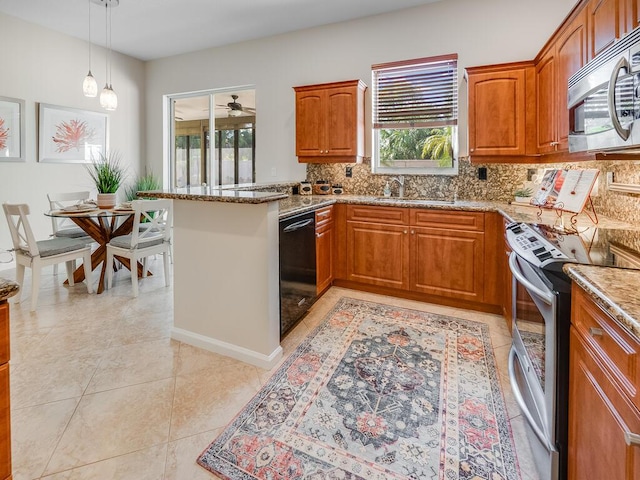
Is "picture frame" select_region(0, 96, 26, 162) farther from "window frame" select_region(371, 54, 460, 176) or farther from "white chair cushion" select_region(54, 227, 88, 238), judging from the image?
"window frame" select_region(371, 54, 460, 176)

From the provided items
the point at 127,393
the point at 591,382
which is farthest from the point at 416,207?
the point at 127,393

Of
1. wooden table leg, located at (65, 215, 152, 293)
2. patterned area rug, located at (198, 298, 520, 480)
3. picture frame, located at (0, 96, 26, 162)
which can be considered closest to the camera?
patterned area rug, located at (198, 298, 520, 480)

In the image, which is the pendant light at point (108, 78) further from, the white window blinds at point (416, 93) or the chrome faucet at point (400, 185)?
the chrome faucet at point (400, 185)

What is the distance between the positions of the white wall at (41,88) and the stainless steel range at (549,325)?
5.35 metres

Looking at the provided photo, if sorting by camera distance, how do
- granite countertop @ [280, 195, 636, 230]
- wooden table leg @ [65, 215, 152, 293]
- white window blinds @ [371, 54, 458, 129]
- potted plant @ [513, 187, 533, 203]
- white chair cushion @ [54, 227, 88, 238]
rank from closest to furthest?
Result: 1. granite countertop @ [280, 195, 636, 230]
2. potted plant @ [513, 187, 533, 203]
3. wooden table leg @ [65, 215, 152, 293]
4. white window blinds @ [371, 54, 458, 129]
5. white chair cushion @ [54, 227, 88, 238]

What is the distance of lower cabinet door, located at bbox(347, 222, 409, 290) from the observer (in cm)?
331

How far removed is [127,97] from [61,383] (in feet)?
16.0

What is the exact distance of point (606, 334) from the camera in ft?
2.97

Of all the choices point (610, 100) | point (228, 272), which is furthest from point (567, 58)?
point (228, 272)

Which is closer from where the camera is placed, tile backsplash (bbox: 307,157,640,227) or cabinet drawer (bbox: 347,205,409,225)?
tile backsplash (bbox: 307,157,640,227)

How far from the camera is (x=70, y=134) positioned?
473cm

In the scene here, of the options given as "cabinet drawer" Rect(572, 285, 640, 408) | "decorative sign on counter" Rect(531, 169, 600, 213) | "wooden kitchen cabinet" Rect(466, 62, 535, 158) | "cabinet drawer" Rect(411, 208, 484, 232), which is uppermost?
"wooden kitchen cabinet" Rect(466, 62, 535, 158)

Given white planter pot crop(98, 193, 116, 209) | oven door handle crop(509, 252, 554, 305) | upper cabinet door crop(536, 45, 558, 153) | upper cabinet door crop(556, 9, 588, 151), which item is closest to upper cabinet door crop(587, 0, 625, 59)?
upper cabinet door crop(556, 9, 588, 151)

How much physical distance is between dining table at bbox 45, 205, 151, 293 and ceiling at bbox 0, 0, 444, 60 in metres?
2.30
